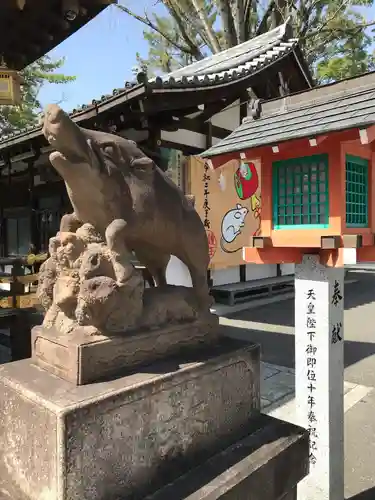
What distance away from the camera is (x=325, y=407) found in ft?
8.80

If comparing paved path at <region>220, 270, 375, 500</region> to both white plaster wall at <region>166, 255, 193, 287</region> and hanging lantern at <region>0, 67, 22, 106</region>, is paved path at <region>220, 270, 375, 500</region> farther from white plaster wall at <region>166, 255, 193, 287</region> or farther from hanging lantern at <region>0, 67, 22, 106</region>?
hanging lantern at <region>0, 67, 22, 106</region>

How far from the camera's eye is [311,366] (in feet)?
9.02

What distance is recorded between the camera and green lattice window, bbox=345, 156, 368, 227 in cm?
282

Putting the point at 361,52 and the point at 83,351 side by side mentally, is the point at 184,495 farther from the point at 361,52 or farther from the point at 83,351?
the point at 361,52

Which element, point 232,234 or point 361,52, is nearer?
point 232,234

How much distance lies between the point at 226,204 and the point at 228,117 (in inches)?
81.0

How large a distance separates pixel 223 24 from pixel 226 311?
9657 mm

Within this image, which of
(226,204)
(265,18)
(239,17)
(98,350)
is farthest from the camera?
(265,18)

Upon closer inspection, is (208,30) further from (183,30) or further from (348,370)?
(348,370)

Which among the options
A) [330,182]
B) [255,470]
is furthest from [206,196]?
[255,470]

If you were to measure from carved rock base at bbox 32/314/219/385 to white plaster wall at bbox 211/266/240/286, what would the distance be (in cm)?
681

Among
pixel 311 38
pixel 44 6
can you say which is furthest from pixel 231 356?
pixel 311 38

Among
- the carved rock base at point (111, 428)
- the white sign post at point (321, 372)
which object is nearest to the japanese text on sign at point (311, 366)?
the white sign post at point (321, 372)

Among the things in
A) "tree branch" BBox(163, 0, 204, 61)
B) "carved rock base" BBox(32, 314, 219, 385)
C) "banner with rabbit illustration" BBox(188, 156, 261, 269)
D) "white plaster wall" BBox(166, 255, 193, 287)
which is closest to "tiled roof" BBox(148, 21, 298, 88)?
"banner with rabbit illustration" BBox(188, 156, 261, 269)
